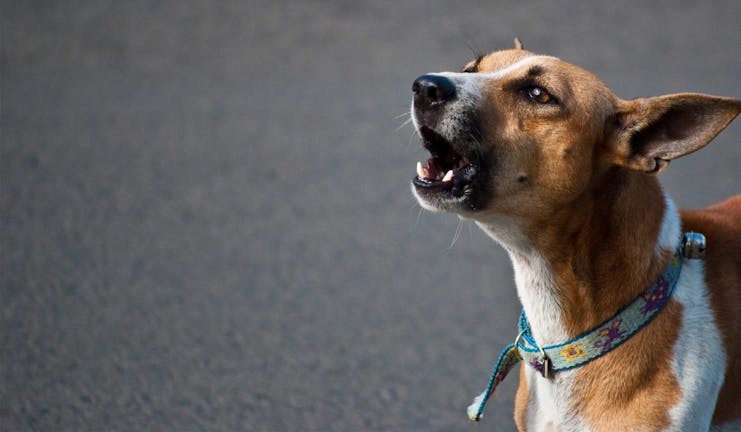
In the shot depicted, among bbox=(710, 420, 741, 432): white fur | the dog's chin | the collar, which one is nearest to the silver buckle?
the collar

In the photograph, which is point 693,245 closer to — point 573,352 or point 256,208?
point 573,352

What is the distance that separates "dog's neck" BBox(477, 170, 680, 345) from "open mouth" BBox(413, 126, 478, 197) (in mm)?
162

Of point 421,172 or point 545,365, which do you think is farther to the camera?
point 421,172

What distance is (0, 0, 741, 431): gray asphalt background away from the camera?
175 inches

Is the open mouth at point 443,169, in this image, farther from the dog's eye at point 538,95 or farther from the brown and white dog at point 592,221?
the dog's eye at point 538,95

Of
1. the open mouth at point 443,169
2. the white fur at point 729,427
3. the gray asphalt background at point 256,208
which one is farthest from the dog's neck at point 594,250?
the gray asphalt background at point 256,208

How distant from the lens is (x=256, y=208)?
645cm

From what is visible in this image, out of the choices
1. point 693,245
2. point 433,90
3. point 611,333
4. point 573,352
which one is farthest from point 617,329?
point 433,90

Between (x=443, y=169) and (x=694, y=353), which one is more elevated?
(x=443, y=169)

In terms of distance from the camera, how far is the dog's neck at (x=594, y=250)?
2988 mm

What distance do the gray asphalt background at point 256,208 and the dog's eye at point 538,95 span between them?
31.2 inches

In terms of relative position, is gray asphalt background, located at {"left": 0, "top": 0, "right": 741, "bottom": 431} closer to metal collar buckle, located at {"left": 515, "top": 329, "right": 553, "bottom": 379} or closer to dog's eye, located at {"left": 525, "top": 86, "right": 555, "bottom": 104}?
dog's eye, located at {"left": 525, "top": 86, "right": 555, "bottom": 104}

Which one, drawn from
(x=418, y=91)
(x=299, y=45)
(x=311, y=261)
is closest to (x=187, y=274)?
(x=311, y=261)

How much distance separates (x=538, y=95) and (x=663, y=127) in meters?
0.41
